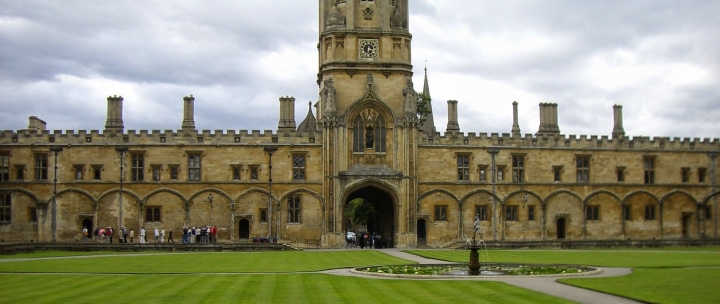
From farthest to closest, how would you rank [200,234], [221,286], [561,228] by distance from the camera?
Answer: 1. [561,228]
2. [200,234]
3. [221,286]

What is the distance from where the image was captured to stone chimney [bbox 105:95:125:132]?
57.0 meters

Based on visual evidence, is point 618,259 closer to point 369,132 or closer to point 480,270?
point 480,270

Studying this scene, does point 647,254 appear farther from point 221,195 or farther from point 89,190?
point 89,190

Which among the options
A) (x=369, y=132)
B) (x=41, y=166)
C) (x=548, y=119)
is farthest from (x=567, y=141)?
(x=41, y=166)

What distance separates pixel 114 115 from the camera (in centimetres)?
5712

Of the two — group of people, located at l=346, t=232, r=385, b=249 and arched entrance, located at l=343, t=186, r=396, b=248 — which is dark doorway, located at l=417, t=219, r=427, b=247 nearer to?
arched entrance, located at l=343, t=186, r=396, b=248

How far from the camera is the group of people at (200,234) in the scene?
52625 millimetres

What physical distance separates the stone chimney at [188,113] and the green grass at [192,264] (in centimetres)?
1977

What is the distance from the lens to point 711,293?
2216 cm

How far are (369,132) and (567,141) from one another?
13.6 m

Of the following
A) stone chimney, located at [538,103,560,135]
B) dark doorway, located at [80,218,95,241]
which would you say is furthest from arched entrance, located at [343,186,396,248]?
dark doorway, located at [80,218,95,241]

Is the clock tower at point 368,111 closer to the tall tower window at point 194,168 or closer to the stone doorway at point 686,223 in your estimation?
the tall tower window at point 194,168

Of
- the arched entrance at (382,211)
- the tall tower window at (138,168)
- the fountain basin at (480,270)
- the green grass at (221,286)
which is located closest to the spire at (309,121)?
the arched entrance at (382,211)

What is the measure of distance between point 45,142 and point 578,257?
33621 millimetres
